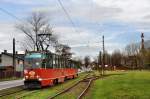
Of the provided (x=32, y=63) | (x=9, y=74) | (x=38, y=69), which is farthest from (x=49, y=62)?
(x=9, y=74)

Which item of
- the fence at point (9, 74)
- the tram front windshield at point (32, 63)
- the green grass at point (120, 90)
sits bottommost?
the green grass at point (120, 90)

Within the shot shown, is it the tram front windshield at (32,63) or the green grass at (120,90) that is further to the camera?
the tram front windshield at (32,63)

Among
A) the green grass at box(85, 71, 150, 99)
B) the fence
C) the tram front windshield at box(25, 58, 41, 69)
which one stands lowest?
the green grass at box(85, 71, 150, 99)

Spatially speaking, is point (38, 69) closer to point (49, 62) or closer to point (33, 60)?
point (33, 60)

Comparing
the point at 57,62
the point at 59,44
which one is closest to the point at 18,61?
the point at 59,44

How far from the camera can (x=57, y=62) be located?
127 ft

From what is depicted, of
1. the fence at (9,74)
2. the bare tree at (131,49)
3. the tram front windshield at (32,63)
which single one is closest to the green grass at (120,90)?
the tram front windshield at (32,63)

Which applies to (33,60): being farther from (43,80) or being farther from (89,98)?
(89,98)

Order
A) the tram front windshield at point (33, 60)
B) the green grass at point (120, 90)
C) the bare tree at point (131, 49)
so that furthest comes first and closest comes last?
the bare tree at point (131, 49) → the tram front windshield at point (33, 60) → the green grass at point (120, 90)

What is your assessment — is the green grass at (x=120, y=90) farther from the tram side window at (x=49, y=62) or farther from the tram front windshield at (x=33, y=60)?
the tram front windshield at (x=33, y=60)

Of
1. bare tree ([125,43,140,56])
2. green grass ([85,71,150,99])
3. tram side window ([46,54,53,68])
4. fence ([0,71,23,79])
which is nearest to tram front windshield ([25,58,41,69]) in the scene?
tram side window ([46,54,53,68])

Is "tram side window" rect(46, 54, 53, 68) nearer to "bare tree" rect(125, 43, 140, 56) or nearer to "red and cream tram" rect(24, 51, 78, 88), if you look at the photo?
"red and cream tram" rect(24, 51, 78, 88)

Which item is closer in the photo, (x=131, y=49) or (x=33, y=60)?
(x=33, y=60)

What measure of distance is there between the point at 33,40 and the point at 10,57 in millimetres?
18201
